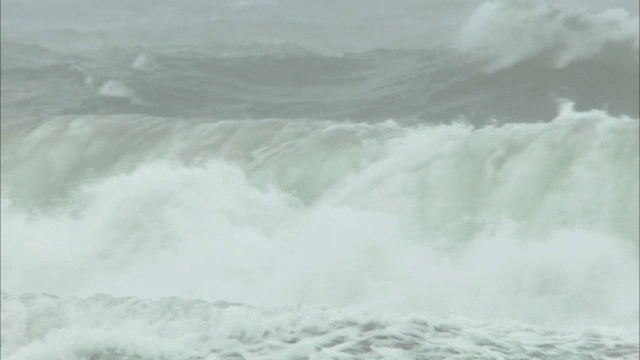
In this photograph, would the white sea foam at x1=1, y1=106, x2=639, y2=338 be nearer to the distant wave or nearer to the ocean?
the ocean

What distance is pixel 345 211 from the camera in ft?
38.1

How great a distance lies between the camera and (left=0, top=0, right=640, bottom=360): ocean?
8570mm

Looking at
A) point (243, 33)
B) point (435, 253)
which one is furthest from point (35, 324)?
point (243, 33)

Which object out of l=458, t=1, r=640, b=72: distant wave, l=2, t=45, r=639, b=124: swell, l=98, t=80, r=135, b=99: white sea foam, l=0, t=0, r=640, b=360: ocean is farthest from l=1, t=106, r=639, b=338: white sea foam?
l=458, t=1, r=640, b=72: distant wave

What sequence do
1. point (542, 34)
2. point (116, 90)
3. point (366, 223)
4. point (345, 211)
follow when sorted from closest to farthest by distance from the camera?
point (366, 223), point (345, 211), point (542, 34), point (116, 90)

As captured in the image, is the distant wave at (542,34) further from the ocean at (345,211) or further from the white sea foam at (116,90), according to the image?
the white sea foam at (116,90)

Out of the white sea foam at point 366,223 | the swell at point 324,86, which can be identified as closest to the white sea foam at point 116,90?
the swell at point 324,86

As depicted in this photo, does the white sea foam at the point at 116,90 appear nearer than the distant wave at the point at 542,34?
No

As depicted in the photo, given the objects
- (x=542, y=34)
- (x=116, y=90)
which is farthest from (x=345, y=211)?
(x=116, y=90)

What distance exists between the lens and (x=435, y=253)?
11047mm

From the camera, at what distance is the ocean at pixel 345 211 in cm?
857

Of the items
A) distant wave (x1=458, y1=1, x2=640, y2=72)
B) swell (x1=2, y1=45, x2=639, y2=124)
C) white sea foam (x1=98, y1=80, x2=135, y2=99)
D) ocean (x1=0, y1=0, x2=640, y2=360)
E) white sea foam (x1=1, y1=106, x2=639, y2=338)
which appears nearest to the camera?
ocean (x1=0, y1=0, x2=640, y2=360)

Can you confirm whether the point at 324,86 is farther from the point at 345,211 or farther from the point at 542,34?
the point at 345,211

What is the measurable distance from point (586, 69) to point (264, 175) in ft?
16.5
